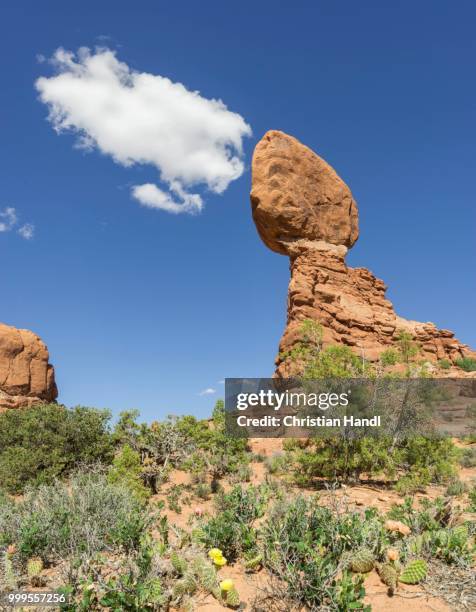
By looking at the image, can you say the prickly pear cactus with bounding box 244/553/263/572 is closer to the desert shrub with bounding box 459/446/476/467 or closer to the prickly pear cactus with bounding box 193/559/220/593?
the prickly pear cactus with bounding box 193/559/220/593

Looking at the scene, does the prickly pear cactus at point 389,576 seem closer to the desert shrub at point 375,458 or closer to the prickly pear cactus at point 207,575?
the prickly pear cactus at point 207,575

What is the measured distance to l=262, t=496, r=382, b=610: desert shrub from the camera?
4.06 metres

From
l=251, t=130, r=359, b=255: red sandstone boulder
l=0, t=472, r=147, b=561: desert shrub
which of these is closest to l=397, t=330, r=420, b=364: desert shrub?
l=251, t=130, r=359, b=255: red sandstone boulder

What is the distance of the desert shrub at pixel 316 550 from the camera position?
406 centimetres

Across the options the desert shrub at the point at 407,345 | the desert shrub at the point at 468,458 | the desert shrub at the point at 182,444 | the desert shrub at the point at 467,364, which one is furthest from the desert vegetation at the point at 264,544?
the desert shrub at the point at 467,364

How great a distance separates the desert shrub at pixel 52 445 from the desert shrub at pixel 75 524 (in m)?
7.03

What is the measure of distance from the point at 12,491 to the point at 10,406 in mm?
15519

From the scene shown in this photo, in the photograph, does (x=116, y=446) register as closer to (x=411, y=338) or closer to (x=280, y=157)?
(x=411, y=338)

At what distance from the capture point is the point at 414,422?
11.9 meters

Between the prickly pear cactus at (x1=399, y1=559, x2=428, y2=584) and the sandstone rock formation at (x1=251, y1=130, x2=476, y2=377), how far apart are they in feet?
63.2

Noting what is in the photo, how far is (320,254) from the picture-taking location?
1118 inches

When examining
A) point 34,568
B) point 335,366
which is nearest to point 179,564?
point 34,568

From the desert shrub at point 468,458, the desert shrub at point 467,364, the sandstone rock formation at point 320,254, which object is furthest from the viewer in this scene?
the desert shrub at point 467,364

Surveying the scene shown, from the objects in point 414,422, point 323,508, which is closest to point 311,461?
point 414,422
